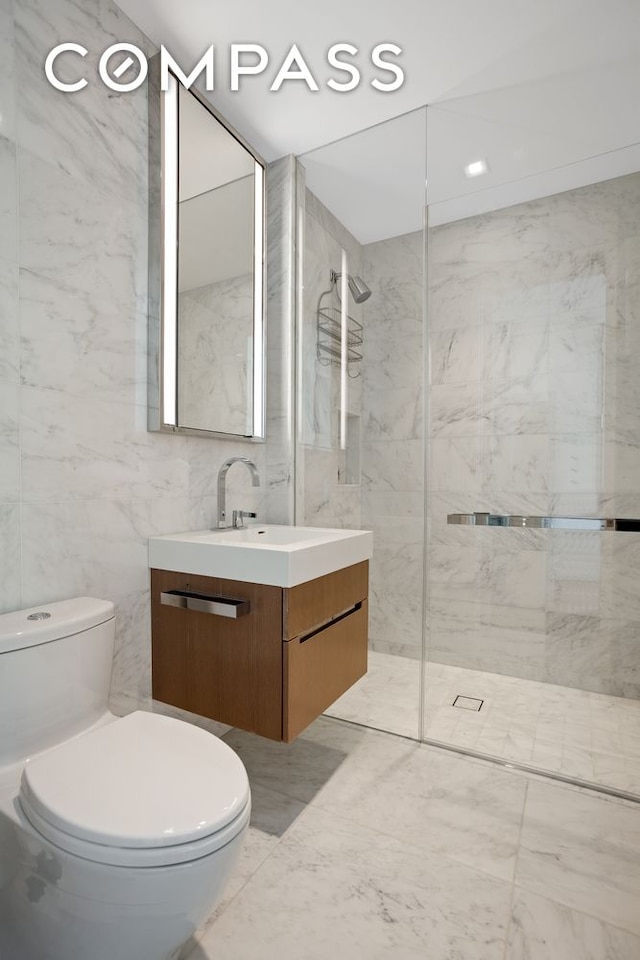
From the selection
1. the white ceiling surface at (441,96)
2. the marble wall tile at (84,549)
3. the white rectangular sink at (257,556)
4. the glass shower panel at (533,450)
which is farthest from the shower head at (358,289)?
the marble wall tile at (84,549)

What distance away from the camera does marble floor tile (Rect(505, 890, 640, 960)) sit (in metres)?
1.10

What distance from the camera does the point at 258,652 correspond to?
148 cm

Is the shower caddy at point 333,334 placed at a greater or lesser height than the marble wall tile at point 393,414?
greater

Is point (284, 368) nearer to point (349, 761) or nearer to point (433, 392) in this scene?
point (433, 392)

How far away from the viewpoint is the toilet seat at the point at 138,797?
837 mm

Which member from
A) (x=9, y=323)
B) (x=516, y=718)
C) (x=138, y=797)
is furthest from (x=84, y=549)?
(x=516, y=718)

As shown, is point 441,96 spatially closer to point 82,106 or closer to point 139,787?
point 82,106

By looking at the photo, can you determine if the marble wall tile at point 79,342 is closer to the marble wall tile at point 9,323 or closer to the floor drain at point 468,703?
the marble wall tile at point 9,323

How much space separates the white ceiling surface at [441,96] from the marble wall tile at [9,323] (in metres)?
1.02

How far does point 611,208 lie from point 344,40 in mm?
1113

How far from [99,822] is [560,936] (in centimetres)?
109

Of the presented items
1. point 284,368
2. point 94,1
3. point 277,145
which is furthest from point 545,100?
point 94,1

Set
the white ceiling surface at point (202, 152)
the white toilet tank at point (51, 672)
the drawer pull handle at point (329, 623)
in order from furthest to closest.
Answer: the white ceiling surface at point (202, 152) → the drawer pull handle at point (329, 623) → the white toilet tank at point (51, 672)

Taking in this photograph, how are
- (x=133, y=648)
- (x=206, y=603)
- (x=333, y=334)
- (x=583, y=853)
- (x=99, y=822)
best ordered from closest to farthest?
(x=99, y=822) → (x=583, y=853) → (x=206, y=603) → (x=133, y=648) → (x=333, y=334)
